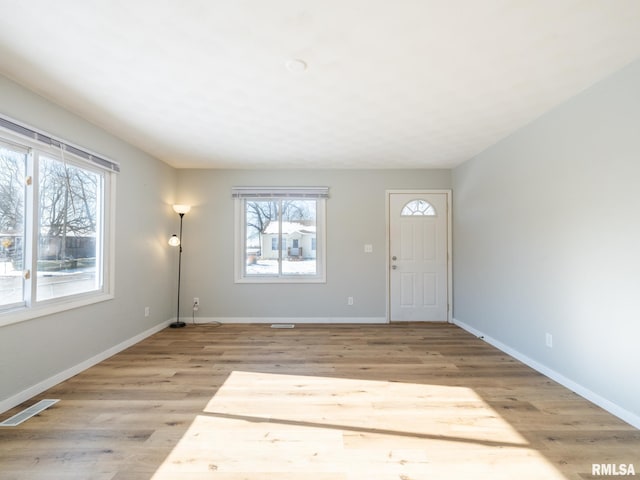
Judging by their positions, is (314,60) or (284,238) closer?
(314,60)

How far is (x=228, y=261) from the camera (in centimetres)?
446

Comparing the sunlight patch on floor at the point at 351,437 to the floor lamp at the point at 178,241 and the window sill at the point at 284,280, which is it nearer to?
the window sill at the point at 284,280

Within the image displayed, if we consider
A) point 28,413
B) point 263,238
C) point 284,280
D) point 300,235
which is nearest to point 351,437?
point 28,413

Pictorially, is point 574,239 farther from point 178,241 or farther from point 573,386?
point 178,241

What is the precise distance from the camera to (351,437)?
1.81 metres

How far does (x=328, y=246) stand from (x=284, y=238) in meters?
0.72

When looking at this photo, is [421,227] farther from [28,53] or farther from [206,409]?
[28,53]

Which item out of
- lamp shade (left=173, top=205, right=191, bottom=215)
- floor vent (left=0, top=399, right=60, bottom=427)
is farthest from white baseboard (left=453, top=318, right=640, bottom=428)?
lamp shade (left=173, top=205, right=191, bottom=215)

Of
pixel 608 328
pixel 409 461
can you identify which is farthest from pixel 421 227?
pixel 409 461

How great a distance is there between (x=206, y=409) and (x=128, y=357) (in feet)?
5.13

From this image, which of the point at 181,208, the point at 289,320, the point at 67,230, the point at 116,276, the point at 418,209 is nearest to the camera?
the point at 67,230

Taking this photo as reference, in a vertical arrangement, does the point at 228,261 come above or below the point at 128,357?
above

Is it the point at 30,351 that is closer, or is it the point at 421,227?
the point at 30,351

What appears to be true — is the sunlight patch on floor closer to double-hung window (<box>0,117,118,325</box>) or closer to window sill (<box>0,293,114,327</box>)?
window sill (<box>0,293,114,327</box>)
